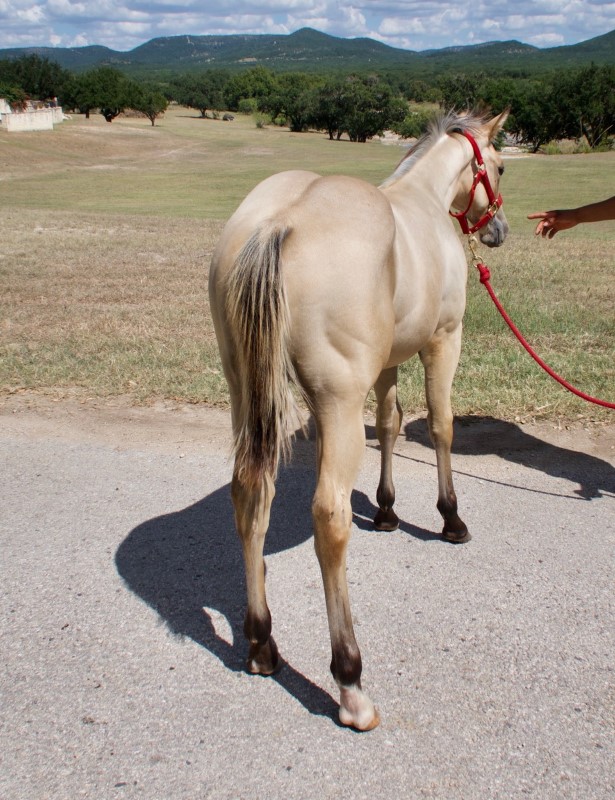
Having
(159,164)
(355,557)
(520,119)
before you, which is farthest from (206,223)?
(520,119)

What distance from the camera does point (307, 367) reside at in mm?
2744

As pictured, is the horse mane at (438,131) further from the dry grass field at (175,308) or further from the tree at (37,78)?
the tree at (37,78)

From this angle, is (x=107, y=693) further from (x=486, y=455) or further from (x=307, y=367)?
(x=486, y=455)

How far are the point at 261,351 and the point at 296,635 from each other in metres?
1.38

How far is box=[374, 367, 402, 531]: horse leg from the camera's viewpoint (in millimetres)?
4305

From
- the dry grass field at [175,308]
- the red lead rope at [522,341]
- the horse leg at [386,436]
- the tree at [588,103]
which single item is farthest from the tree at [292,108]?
the horse leg at [386,436]

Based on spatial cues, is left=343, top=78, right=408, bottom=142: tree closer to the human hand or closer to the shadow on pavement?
the human hand

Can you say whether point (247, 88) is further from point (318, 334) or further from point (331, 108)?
point (318, 334)

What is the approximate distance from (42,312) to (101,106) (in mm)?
70271

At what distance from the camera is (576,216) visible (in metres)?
4.91

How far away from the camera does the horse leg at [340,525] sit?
9.07 feet

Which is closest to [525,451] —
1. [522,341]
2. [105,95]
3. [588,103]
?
[522,341]

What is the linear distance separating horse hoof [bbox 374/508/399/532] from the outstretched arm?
218cm

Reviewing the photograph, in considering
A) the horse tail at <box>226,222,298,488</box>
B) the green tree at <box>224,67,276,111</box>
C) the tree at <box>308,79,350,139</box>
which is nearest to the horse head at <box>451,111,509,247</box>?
the horse tail at <box>226,222,298,488</box>
